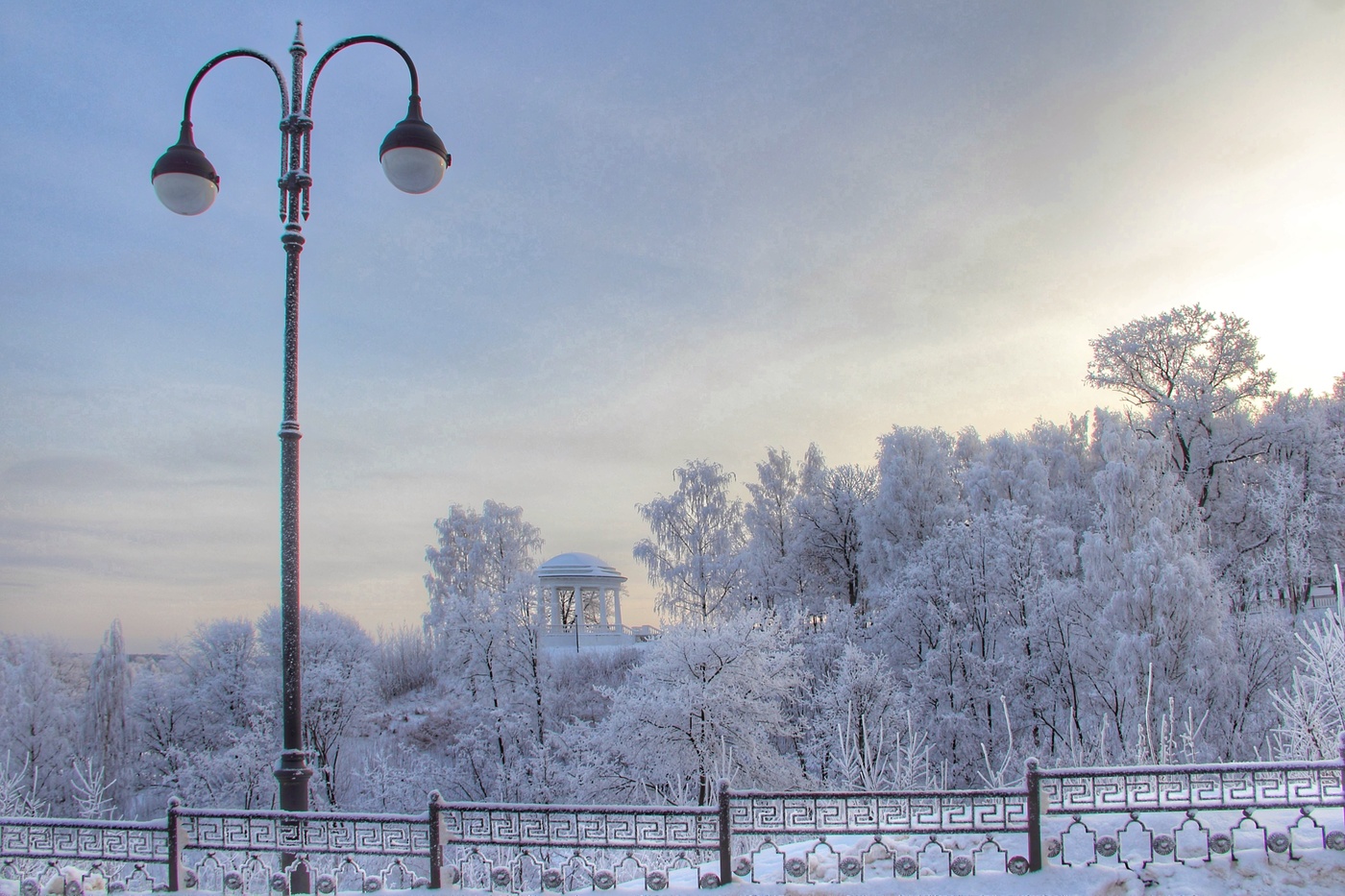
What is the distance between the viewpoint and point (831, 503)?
3175 cm

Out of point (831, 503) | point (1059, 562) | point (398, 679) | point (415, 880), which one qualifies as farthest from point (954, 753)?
point (398, 679)

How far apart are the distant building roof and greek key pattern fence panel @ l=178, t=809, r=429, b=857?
2890 centimetres

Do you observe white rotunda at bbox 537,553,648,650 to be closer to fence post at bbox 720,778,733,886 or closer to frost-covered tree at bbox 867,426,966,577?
frost-covered tree at bbox 867,426,966,577

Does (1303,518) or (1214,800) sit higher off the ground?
A: (1303,518)

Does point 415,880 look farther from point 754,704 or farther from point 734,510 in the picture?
point 734,510

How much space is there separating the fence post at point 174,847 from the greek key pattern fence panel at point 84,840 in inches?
3.6

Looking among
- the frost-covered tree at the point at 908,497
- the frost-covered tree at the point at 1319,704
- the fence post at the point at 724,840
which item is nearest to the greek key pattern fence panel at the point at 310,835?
the fence post at the point at 724,840

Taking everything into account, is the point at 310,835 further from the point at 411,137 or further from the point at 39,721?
the point at 39,721

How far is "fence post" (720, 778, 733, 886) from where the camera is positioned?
700 centimetres

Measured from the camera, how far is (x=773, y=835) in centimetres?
720

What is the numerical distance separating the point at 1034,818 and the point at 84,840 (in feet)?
27.2

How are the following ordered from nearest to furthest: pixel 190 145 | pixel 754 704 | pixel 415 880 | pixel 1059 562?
pixel 190 145
pixel 415 880
pixel 754 704
pixel 1059 562

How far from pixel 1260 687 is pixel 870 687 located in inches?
428

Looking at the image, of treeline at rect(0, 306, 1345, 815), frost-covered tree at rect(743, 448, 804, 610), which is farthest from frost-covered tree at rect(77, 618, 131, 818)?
frost-covered tree at rect(743, 448, 804, 610)
